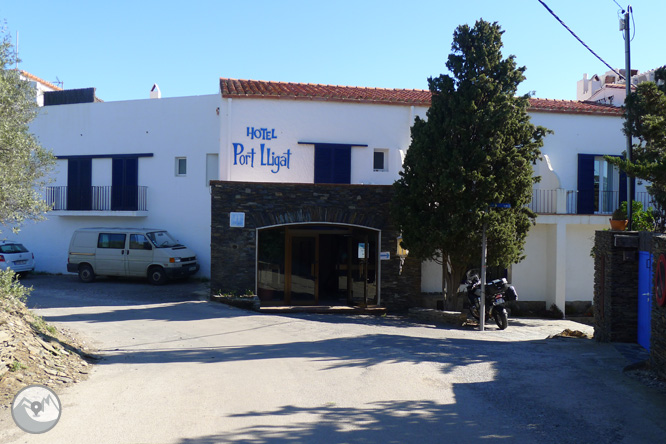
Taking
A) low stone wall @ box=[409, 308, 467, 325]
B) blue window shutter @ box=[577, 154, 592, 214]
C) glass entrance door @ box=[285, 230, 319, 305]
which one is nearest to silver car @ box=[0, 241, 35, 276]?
glass entrance door @ box=[285, 230, 319, 305]

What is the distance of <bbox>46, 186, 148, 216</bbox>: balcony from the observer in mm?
21844

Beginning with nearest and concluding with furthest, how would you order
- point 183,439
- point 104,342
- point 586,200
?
point 183,439
point 104,342
point 586,200

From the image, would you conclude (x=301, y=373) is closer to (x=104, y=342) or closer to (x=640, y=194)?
(x=104, y=342)

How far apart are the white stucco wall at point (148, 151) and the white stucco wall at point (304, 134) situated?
3.56 m

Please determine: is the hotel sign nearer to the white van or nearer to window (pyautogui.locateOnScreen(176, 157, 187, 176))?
the white van

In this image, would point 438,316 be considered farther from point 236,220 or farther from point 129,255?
point 129,255

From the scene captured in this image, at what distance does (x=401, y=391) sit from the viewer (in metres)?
7.30

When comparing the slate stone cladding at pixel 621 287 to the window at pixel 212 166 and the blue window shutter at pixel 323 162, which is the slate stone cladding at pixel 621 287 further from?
the window at pixel 212 166

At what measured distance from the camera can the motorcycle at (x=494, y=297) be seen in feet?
47.9

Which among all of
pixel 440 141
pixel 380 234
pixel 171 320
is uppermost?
pixel 440 141

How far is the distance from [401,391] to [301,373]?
1.62m

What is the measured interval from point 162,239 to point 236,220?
496 cm

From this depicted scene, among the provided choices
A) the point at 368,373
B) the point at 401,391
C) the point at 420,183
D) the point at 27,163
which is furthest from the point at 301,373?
the point at 420,183

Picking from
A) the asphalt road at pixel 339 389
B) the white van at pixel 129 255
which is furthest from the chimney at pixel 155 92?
the asphalt road at pixel 339 389
